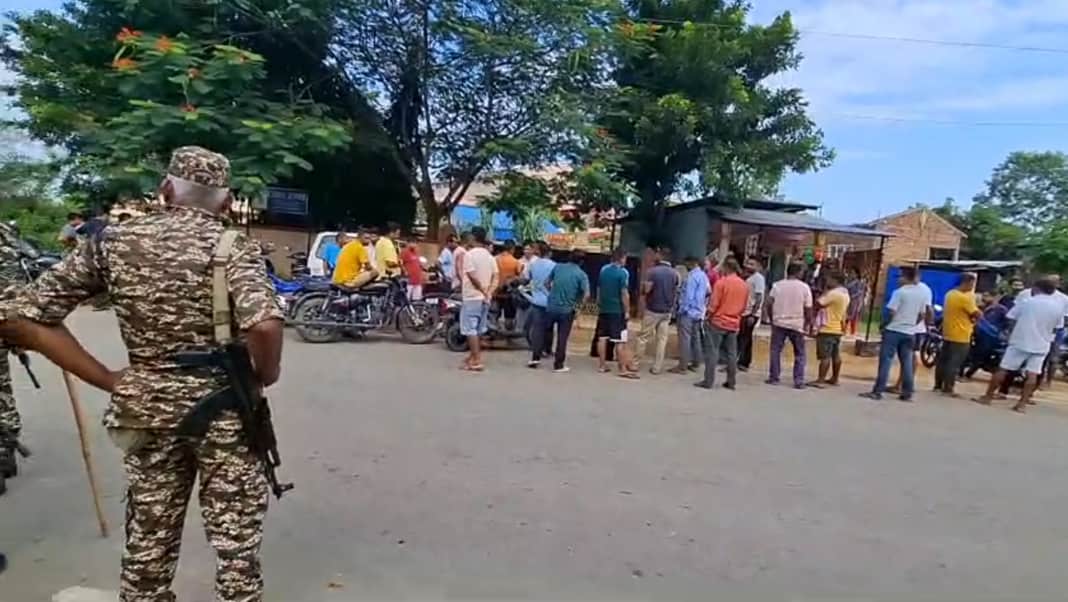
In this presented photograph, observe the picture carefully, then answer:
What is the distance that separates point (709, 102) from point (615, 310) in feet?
28.1

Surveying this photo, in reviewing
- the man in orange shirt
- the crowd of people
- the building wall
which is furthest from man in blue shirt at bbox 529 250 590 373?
the building wall

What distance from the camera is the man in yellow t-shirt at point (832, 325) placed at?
9.86 m

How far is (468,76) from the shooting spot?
15.9 metres

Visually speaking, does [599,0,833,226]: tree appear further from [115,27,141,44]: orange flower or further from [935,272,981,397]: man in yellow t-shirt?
[115,27,141,44]: orange flower

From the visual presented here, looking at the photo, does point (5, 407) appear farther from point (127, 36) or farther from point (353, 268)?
point (127, 36)

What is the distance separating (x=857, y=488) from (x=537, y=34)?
11838mm

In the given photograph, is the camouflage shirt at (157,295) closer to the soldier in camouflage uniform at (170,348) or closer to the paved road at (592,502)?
the soldier in camouflage uniform at (170,348)

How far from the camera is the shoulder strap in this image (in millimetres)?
2398

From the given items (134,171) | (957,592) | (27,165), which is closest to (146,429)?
(957,592)

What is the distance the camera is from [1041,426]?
27.8ft

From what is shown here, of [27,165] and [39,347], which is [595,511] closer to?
[39,347]

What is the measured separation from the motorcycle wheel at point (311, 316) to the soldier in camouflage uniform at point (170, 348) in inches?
326

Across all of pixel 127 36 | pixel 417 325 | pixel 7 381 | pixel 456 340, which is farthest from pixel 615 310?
pixel 127 36

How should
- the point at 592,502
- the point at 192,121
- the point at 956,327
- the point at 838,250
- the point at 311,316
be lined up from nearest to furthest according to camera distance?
the point at 592,502, the point at 956,327, the point at 311,316, the point at 192,121, the point at 838,250
